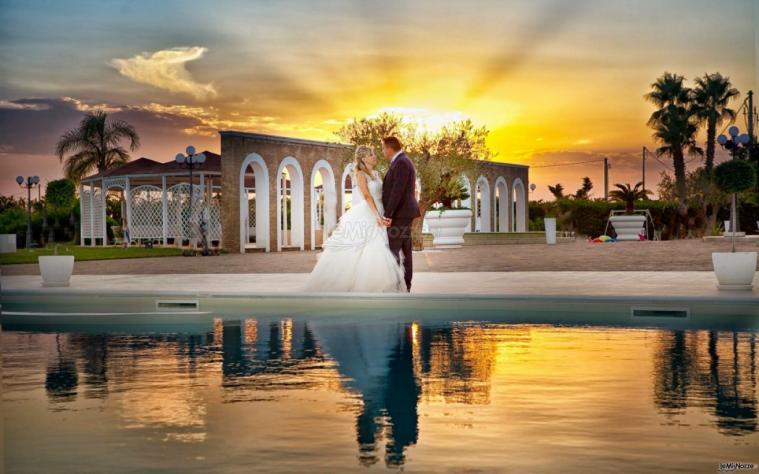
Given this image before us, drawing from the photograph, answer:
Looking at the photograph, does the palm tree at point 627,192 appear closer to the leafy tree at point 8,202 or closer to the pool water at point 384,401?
the leafy tree at point 8,202

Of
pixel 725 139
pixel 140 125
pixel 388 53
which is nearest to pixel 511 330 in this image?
pixel 388 53

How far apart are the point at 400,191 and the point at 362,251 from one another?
3.18 feet

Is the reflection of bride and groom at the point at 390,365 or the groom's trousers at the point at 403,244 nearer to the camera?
the reflection of bride and groom at the point at 390,365

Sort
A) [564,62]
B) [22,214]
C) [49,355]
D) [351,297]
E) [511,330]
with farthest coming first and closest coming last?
1. [22,214]
2. [564,62]
3. [351,297]
4. [511,330]
5. [49,355]

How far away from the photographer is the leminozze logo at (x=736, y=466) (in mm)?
3877

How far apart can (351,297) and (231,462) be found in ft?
20.8

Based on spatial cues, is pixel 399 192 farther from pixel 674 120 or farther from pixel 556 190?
pixel 556 190

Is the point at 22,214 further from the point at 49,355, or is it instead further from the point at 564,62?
the point at 49,355

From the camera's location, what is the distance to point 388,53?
2388 cm

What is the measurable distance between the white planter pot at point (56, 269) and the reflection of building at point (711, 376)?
8891mm

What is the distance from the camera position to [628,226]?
3369cm

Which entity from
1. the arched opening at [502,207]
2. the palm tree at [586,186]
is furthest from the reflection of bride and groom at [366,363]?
the palm tree at [586,186]

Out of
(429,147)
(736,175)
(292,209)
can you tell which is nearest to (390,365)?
(736,175)

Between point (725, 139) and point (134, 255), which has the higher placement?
point (725, 139)
